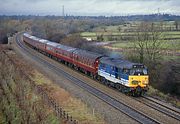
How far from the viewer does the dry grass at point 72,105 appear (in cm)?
2383

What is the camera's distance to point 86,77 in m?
43.2

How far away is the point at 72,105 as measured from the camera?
2786 centimetres

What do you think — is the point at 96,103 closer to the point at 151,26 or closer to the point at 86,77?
the point at 86,77

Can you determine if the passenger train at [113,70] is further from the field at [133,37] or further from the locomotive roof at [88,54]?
the field at [133,37]

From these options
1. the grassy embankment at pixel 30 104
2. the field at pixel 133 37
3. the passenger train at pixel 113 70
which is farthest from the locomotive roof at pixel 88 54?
the field at pixel 133 37

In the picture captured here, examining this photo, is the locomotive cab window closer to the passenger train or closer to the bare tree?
the passenger train

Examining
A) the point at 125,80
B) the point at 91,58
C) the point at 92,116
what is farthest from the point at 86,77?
the point at 92,116

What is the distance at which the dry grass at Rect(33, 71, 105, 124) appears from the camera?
23.8 m

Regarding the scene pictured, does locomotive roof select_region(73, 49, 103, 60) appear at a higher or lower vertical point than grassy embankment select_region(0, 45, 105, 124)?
higher

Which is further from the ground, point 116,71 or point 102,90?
point 116,71

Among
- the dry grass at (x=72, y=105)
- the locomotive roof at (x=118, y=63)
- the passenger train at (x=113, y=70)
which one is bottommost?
the dry grass at (x=72, y=105)

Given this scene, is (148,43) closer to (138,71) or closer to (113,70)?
(113,70)

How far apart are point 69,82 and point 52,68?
1247 cm

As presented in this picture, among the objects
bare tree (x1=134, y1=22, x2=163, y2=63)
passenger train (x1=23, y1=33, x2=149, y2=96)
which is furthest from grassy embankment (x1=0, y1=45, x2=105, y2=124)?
bare tree (x1=134, y1=22, x2=163, y2=63)
